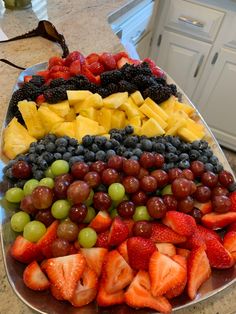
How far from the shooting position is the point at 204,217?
29.0 inches

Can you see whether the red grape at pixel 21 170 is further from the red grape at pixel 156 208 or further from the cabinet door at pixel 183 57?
the cabinet door at pixel 183 57

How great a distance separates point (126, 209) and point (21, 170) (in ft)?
0.89

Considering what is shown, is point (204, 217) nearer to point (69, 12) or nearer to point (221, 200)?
point (221, 200)

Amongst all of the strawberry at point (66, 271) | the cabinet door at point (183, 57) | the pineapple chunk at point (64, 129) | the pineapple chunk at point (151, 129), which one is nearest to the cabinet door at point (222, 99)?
the cabinet door at point (183, 57)

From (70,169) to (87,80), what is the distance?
14.5 inches

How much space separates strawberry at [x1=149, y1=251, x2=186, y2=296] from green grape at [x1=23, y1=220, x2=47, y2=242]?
0.78ft

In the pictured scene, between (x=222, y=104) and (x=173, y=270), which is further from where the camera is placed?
(x=222, y=104)

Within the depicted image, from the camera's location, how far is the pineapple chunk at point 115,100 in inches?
37.5

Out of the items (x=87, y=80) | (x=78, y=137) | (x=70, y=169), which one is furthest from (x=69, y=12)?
(x=70, y=169)

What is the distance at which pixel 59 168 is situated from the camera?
0.74m

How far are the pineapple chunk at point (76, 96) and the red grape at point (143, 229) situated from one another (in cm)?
45

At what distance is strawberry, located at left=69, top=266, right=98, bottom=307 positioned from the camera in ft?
1.95

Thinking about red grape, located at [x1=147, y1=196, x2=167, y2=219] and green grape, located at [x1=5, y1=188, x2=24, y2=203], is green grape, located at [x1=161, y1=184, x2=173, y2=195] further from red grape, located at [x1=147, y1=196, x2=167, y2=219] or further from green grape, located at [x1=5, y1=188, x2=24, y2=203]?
green grape, located at [x1=5, y1=188, x2=24, y2=203]

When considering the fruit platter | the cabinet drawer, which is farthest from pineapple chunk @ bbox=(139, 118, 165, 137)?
the cabinet drawer
